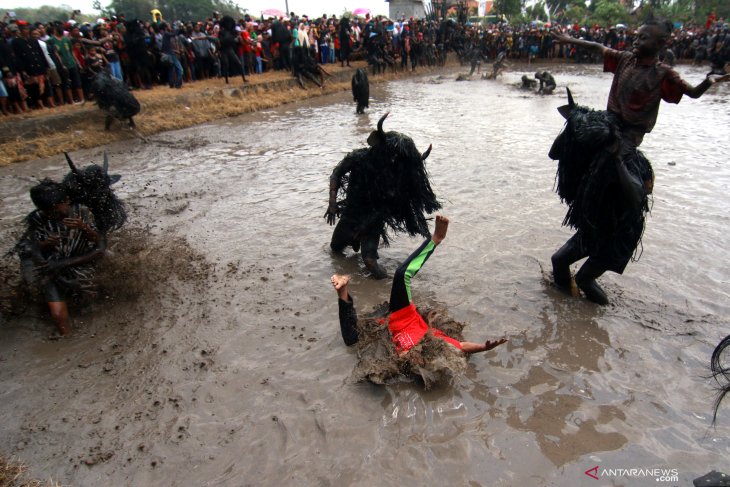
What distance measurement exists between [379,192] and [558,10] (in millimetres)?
73991

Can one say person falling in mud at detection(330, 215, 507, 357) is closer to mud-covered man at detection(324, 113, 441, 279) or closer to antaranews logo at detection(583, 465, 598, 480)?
antaranews logo at detection(583, 465, 598, 480)

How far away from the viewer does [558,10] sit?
65125 millimetres

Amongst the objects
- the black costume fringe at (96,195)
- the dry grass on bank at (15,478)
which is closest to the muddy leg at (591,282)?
the dry grass on bank at (15,478)

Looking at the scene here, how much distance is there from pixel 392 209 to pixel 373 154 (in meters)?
0.59

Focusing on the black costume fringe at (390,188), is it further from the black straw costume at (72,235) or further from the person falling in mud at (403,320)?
the black straw costume at (72,235)

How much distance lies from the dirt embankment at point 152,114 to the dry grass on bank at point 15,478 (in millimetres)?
8314

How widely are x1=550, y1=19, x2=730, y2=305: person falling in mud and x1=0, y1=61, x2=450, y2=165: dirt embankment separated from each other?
1003 cm

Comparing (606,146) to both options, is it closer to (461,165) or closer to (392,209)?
(392,209)

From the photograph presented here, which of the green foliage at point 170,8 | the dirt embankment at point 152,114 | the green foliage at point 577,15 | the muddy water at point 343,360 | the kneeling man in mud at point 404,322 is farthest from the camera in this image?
the green foliage at point 170,8

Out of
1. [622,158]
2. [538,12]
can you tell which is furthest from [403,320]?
[538,12]

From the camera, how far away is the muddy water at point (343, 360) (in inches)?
109

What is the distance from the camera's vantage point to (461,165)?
27.3 ft

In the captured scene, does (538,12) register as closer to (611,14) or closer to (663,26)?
(611,14)

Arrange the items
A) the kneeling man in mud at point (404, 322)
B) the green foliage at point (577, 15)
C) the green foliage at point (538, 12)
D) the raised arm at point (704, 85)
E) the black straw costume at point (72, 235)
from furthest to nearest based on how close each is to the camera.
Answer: the green foliage at point (538, 12)
the green foliage at point (577, 15)
the black straw costume at point (72, 235)
the kneeling man in mud at point (404, 322)
the raised arm at point (704, 85)
